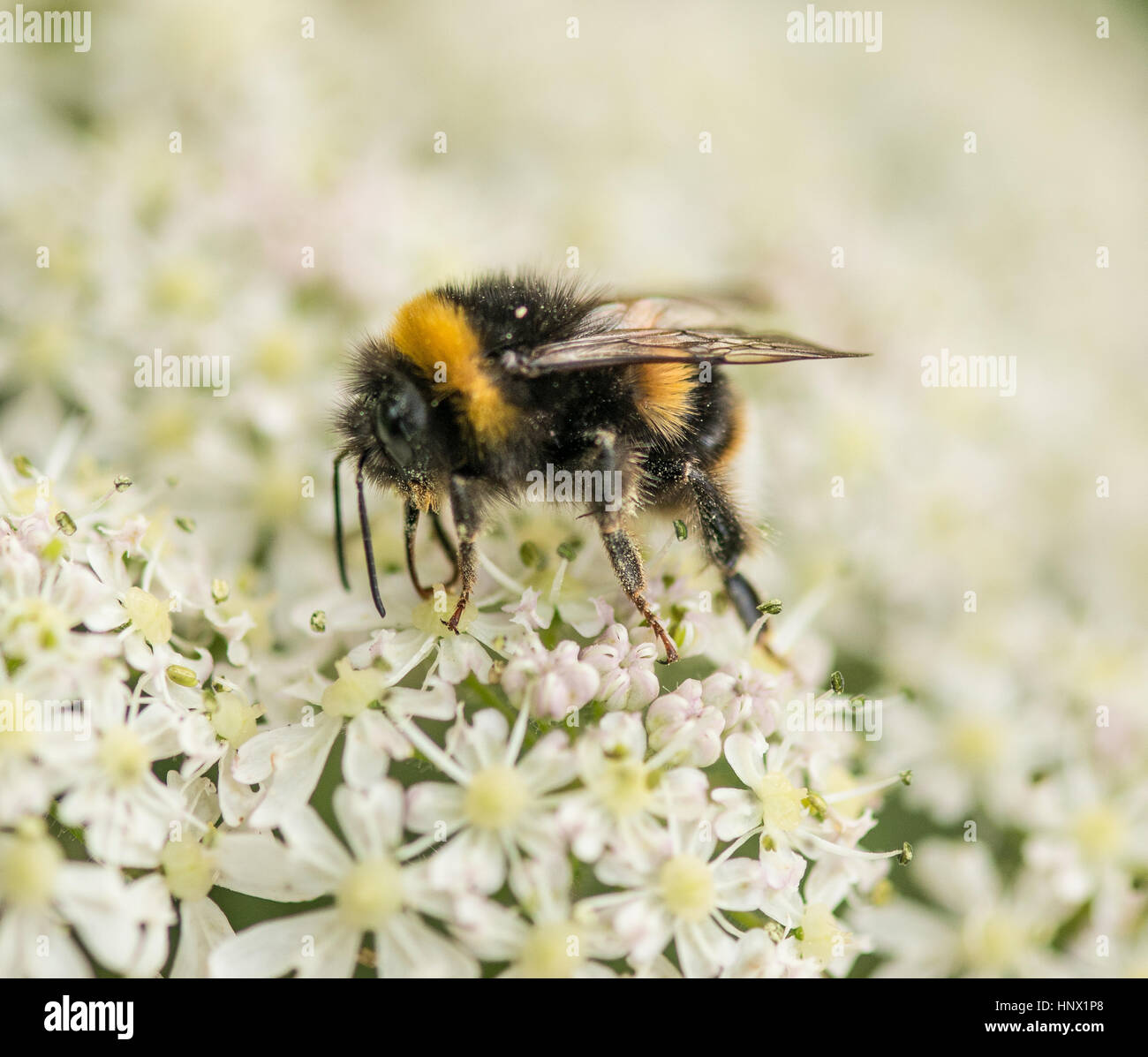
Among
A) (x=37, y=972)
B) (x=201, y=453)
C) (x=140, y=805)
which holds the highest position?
(x=201, y=453)

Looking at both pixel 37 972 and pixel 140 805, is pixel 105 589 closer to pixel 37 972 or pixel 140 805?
pixel 140 805

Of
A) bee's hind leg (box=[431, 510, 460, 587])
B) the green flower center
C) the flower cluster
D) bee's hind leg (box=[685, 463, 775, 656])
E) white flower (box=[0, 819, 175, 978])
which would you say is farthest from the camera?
bee's hind leg (box=[431, 510, 460, 587])

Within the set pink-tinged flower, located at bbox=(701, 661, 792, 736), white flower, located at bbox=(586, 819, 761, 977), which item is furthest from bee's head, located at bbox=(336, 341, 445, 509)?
white flower, located at bbox=(586, 819, 761, 977)

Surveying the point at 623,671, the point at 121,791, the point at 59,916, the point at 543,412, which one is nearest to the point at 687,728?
the point at 623,671

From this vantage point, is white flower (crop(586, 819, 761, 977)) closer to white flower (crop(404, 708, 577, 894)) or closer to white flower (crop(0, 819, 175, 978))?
white flower (crop(404, 708, 577, 894))

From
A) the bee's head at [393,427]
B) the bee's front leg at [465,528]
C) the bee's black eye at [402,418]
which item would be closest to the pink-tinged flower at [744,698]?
the bee's front leg at [465,528]

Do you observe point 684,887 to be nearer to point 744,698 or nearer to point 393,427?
point 744,698
